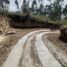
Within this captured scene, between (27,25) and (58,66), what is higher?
(58,66)

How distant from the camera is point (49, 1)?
10206 centimetres

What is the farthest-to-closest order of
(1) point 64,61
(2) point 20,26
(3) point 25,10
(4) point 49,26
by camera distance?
(3) point 25,10, (4) point 49,26, (2) point 20,26, (1) point 64,61

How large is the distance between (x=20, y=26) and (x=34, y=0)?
134ft

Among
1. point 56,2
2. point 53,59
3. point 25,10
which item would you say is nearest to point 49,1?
point 56,2

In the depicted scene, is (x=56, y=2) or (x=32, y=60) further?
(x=56, y=2)

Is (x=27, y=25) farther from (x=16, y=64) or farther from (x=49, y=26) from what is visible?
(x=16, y=64)

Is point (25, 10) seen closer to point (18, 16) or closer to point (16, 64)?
point (18, 16)

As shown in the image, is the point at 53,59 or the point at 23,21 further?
the point at 23,21

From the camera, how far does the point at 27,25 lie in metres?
60.7

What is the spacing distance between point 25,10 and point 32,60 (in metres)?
64.6

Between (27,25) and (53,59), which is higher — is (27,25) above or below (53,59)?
below

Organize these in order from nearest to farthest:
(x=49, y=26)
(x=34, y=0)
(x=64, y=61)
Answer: (x=64, y=61), (x=49, y=26), (x=34, y=0)

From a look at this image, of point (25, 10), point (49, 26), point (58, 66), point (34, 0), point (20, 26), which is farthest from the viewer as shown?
point (34, 0)

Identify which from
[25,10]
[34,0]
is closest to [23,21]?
[25,10]
